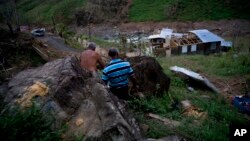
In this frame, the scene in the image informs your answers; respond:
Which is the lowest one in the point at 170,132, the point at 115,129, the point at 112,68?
the point at 170,132

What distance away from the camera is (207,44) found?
1143 inches

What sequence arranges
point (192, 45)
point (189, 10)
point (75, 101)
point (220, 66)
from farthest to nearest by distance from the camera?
point (189, 10), point (192, 45), point (220, 66), point (75, 101)

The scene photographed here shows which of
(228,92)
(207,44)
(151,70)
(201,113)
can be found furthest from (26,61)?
(207,44)

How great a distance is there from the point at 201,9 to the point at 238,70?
3631 centimetres

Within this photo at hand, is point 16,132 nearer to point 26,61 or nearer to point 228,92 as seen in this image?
point 26,61

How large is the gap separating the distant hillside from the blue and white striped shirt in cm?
4153

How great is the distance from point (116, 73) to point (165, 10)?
44296mm

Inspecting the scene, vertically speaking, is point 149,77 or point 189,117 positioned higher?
point 149,77

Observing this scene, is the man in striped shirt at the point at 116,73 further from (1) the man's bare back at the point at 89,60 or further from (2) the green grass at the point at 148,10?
(2) the green grass at the point at 148,10

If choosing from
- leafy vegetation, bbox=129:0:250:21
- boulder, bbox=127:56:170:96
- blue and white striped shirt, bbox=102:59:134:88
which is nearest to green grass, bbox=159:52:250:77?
boulder, bbox=127:56:170:96

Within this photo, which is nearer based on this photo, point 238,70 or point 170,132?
A: point 170,132

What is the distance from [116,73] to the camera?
566 centimetres

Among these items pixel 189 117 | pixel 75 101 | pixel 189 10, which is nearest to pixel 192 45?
pixel 189 10

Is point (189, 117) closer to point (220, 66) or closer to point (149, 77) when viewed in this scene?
point (149, 77)
